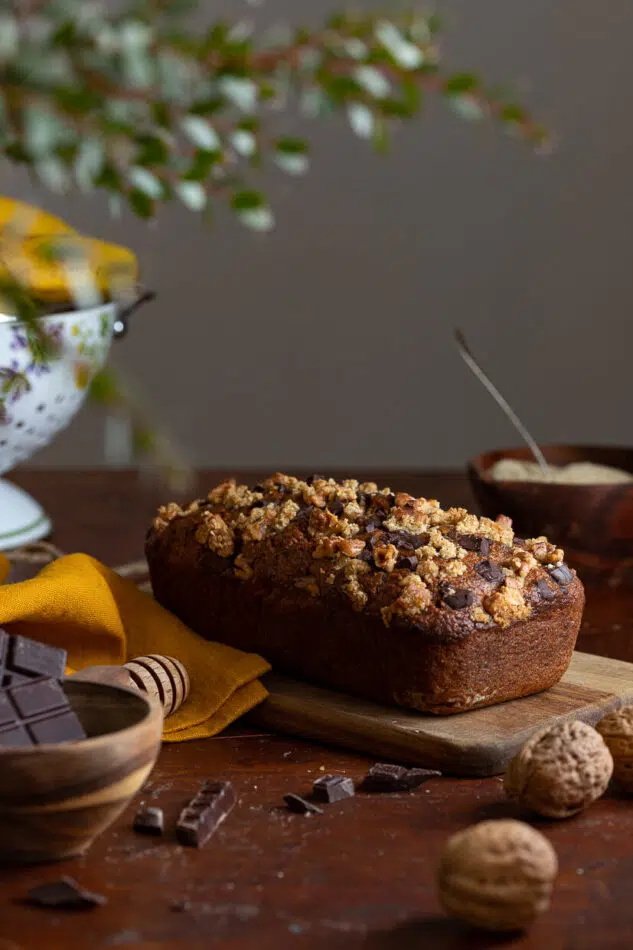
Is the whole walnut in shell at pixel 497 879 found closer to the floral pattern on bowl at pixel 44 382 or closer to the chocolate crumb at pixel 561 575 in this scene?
the chocolate crumb at pixel 561 575

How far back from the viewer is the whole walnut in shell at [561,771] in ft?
2.68

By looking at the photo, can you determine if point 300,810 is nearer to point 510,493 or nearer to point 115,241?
point 510,493

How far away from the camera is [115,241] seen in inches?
120

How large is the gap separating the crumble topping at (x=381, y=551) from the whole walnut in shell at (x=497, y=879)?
0.33 meters

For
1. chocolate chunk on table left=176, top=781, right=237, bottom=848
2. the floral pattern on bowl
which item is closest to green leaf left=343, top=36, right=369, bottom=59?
chocolate chunk on table left=176, top=781, right=237, bottom=848

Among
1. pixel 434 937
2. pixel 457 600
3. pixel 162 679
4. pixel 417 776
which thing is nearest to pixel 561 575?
pixel 457 600

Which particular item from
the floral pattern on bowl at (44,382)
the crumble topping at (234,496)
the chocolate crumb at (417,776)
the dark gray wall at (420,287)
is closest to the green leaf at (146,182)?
the chocolate crumb at (417,776)

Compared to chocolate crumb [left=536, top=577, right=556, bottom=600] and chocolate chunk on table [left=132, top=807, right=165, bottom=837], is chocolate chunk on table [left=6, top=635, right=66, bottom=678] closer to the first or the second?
chocolate chunk on table [left=132, top=807, right=165, bottom=837]

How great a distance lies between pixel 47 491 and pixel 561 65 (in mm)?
1707

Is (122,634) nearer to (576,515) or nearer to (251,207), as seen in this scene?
(576,515)

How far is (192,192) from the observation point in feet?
1.07

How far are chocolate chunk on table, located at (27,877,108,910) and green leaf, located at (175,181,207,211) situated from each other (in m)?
0.50

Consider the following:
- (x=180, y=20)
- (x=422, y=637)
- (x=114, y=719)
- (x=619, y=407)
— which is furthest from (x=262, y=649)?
(x=619, y=407)

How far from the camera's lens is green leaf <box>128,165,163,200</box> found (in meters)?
0.31
